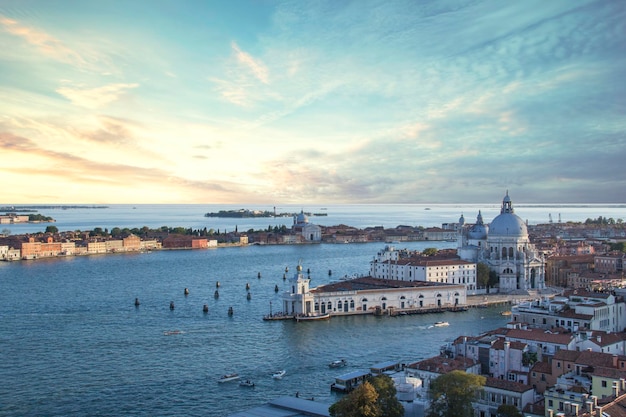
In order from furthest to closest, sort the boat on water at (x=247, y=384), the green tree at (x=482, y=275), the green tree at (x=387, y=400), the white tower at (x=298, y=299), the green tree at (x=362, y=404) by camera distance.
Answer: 1. the green tree at (x=482, y=275)
2. the white tower at (x=298, y=299)
3. the boat on water at (x=247, y=384)
4. the green tree at (x=387, y=400)
5. the green tree at (x=362, y=404)

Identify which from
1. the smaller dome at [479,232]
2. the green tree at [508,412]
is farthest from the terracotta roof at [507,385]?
the smaller dome at [479,232]

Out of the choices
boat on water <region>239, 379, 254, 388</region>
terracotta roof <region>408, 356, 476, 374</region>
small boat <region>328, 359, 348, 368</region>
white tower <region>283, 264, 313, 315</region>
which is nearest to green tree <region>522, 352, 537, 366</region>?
terracotta roof <region>408, 356, 476, 374</region>

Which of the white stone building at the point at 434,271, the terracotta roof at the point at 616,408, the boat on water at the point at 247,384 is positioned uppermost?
the white stone building at the point at 434,271

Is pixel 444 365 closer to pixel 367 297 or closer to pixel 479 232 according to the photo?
pixel 367 297

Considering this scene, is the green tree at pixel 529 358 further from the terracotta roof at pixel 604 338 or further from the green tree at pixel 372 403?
the green tree at pixel 372 403

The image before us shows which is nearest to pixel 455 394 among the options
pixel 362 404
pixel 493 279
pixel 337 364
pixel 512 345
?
pixel 362 404

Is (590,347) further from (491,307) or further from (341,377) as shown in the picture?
(491,307)

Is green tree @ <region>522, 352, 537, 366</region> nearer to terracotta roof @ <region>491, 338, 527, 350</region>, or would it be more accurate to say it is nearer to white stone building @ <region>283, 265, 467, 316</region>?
terracotta roof @ <region>491, 338, 527, 350</region>
